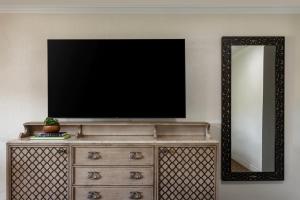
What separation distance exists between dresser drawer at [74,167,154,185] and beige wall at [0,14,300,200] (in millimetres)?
869

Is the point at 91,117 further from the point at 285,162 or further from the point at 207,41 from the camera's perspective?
the point at 285,162

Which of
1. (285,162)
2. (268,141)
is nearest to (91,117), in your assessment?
(268,141)

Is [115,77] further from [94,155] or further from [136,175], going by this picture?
[136,175]

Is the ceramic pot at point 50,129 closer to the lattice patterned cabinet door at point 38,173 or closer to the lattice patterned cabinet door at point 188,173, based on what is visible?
the lattice patterned cabinet door at point 38,173

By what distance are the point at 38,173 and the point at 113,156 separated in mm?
709

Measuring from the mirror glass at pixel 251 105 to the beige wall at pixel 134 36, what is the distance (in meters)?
0.18

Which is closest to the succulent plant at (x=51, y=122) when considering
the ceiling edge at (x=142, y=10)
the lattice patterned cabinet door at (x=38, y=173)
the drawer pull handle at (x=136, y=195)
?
the lattice patterned cabinet door at (x=38, y=173)

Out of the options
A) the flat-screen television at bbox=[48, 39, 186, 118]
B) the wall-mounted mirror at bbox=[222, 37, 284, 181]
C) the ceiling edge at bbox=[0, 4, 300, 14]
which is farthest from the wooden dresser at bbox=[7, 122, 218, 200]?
the ceiling edge at bbox=[0, 4, 300, 14]

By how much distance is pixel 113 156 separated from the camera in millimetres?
2734

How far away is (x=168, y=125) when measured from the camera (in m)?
3.10

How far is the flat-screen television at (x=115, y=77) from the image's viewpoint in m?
3.07

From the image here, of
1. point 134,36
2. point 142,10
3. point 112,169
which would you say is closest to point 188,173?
point 112,169

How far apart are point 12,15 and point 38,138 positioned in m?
1.39

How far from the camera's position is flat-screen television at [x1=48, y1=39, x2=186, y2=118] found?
307 cm
